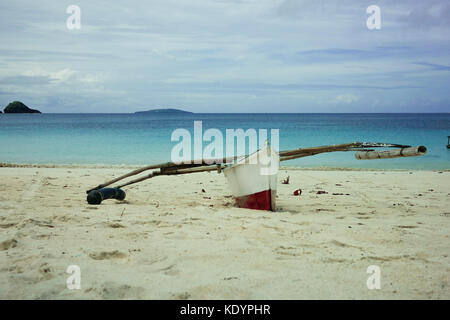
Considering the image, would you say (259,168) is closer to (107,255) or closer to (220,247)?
(220,247)

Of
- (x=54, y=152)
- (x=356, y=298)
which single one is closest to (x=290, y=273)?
(x=356, y=298)

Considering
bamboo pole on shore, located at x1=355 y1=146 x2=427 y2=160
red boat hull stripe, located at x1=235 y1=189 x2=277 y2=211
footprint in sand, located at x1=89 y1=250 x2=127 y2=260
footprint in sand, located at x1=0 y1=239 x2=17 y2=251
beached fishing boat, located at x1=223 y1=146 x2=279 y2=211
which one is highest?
bamboo pole on shore, located at x1=355 y1=146 x2=427 y2=160

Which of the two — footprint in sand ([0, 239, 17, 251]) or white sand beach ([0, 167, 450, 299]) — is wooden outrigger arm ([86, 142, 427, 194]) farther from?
footprint in sand ([0, 239, 17, 251])

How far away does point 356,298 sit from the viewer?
270cm

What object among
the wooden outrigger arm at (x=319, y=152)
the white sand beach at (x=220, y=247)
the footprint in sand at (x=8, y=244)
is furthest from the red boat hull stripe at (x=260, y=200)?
the footprint in sand at (x=8, y=244)

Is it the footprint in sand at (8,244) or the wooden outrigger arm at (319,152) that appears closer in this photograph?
the footprint in sand at (8,244)

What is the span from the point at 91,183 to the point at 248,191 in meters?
4.18

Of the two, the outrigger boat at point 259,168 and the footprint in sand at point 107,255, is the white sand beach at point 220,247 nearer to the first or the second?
the footprint in sand at point 107,255

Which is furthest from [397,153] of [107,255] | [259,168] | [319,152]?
[107,255]

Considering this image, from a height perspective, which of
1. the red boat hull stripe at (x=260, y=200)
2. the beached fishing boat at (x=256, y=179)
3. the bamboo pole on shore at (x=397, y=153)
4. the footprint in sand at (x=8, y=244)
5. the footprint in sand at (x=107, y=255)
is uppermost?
the bamboo pole on shore at (x=397, y=153)

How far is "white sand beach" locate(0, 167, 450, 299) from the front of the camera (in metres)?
2.82

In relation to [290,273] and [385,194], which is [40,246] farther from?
[385,194]

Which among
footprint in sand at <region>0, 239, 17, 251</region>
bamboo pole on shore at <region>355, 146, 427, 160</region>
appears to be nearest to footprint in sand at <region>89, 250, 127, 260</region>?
footprint in sand at <region>0, 239, 17, 251</region>

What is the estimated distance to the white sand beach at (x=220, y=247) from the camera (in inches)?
111
